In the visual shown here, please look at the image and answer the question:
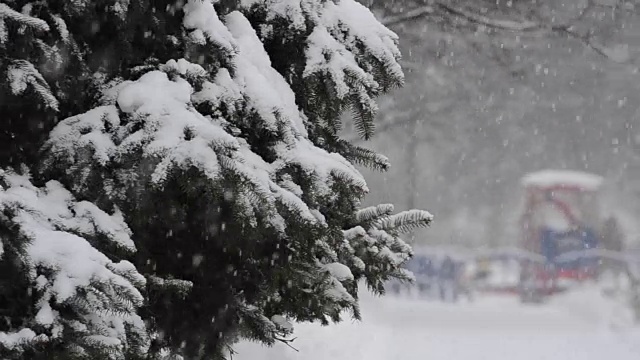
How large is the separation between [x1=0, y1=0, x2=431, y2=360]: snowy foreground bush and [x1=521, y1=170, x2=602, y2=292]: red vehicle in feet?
54.9

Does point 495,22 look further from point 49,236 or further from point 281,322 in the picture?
point 49,236

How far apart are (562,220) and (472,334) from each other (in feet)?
39.4

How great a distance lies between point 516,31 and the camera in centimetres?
1263

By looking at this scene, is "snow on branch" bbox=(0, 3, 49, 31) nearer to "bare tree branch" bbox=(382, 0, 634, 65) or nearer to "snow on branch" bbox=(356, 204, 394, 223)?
"snow on branch" bbox=(356, 204, 394, 223)

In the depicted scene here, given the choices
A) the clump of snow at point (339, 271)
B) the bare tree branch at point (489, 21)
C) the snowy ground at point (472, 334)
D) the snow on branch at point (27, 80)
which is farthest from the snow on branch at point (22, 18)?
the bare tree branch at point (489, 21)

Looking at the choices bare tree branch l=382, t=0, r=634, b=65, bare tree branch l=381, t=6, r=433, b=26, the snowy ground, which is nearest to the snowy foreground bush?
the snowy ground

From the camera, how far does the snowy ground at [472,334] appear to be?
7875mm

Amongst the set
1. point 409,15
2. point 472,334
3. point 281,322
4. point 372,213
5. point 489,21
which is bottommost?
point 281,322

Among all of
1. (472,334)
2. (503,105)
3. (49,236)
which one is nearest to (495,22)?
(472,334)

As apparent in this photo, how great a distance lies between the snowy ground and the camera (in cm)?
788

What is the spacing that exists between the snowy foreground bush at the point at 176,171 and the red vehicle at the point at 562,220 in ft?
54.9

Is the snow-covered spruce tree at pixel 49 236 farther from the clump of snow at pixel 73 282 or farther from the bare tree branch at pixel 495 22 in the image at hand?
the bare tree branch at pixel 495 22

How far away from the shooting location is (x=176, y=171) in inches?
118

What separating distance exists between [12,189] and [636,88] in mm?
20569
